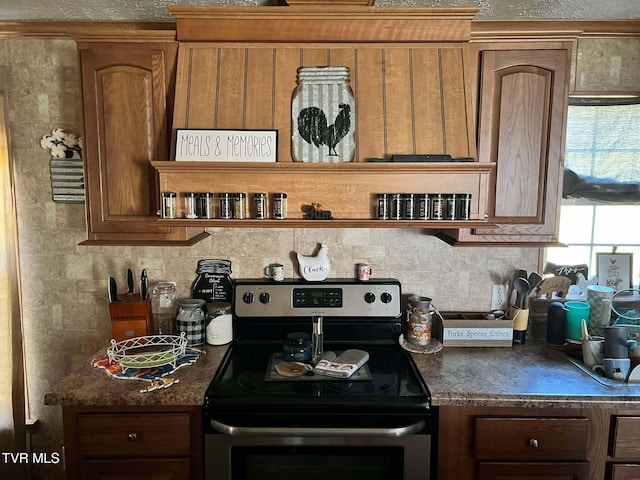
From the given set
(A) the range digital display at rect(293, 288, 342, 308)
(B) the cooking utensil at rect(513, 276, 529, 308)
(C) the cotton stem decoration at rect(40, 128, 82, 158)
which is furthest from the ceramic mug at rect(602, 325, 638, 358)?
(C) the cotton stem decoration at rect(40, 128, 82, 158)

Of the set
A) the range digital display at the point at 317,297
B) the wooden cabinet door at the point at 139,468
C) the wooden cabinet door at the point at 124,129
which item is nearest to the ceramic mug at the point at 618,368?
the range digital display at the point at 317,297

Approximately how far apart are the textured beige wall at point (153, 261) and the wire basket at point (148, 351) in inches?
11.2

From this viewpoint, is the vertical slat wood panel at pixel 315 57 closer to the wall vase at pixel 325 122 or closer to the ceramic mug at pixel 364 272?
the wall vase at pixel 325 122

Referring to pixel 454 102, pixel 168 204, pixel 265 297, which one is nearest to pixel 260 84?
pixel 168 204

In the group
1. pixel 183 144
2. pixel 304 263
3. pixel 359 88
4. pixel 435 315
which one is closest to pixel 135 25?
pixel 183 144

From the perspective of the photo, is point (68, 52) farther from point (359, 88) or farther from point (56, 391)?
point (56, 391)

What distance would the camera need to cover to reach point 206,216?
66.6 inches

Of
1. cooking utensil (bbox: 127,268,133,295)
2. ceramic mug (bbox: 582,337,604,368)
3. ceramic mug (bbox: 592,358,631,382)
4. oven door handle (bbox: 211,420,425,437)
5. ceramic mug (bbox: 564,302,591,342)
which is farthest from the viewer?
cooking utensil (bbox: 127,268,133,295)

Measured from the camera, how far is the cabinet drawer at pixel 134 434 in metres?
1.52

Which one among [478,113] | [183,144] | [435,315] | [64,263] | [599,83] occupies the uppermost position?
[599,83]

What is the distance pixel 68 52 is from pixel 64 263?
99 cm

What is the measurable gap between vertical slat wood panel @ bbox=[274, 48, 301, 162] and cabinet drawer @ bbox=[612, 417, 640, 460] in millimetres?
1537

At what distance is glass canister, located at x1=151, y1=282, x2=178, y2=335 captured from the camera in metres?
2.06

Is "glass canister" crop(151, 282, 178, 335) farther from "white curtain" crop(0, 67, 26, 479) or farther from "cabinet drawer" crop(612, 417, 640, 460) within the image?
"cabinet drawer" crop(612, 417, 640, 460)
